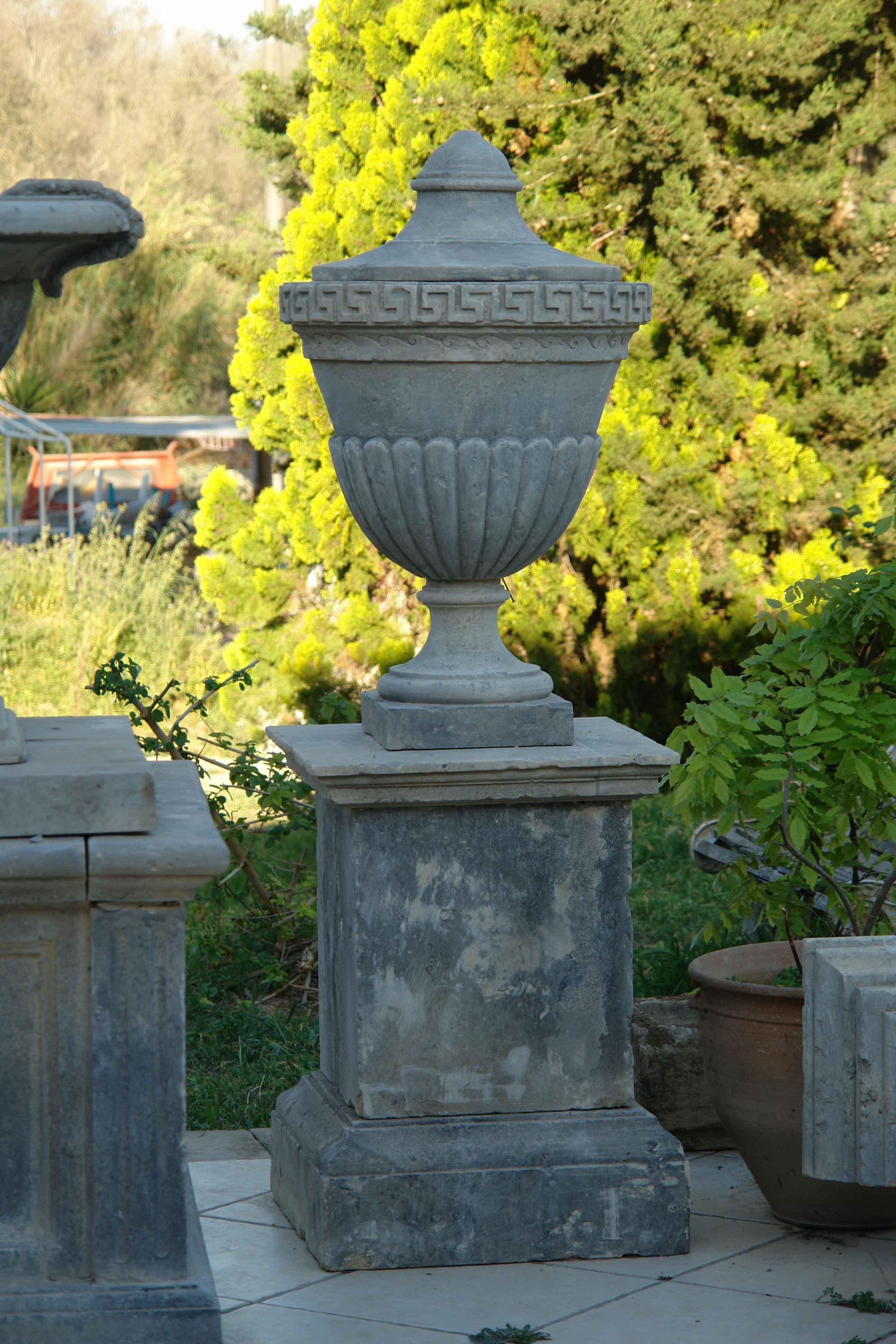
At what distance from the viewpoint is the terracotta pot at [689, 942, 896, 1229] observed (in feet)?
11.4

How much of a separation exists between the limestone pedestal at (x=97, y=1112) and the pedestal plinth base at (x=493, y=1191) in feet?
Answer: 1.90

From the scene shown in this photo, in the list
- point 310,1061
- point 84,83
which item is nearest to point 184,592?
point 310,1061

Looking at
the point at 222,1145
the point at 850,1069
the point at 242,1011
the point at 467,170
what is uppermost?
the point at 467,170

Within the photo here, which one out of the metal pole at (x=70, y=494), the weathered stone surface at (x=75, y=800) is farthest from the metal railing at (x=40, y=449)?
the weathered stone surface at (x=75, y=800)

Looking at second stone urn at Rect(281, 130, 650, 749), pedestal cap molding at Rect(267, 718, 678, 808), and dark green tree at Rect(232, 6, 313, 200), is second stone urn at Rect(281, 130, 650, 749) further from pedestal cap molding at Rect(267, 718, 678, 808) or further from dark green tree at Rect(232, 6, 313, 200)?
dark green tree at Rect(232, 6, 313, 200)

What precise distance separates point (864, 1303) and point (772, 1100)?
1.57 ft

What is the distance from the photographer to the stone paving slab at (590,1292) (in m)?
3.03

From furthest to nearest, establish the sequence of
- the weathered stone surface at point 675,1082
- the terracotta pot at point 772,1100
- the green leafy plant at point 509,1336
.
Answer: the weathered stone surface at point 675,1082
the terracotta pot at point 772,1100
the green leafy plant at point 509,1336

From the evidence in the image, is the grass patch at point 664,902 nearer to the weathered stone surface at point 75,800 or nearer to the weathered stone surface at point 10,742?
the weathered stone surface at point 75,800

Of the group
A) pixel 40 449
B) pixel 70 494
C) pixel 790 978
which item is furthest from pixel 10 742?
pixel 40 449

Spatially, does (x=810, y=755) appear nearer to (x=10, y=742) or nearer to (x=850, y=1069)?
(x=850, y=1069)

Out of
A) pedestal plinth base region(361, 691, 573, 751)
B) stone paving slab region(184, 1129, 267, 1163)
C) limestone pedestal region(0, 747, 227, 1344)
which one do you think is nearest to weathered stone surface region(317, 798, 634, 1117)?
pedestal plinth base region(361, 691, 573, 751)

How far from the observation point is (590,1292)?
3.22 m

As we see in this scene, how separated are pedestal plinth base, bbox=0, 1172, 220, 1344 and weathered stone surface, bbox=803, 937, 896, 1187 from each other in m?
1.16
